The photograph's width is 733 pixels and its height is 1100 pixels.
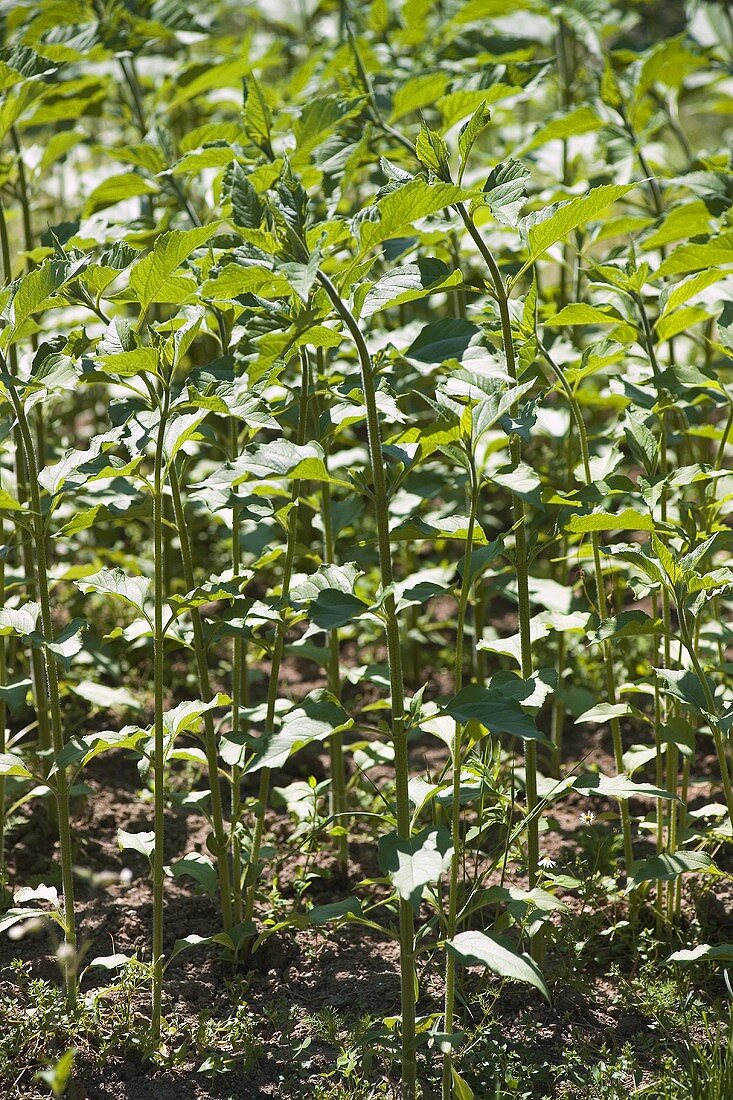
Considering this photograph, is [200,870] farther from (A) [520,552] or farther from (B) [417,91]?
(B) [417,91]

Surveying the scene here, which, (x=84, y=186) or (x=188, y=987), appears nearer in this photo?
(x=188, y=987)

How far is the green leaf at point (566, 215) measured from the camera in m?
1.75

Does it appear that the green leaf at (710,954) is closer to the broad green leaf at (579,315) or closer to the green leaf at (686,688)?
the green leaf at (686,688)

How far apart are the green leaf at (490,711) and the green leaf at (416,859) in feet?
0.65

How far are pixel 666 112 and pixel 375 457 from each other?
96.9 inches

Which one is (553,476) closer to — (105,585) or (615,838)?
(615,838)

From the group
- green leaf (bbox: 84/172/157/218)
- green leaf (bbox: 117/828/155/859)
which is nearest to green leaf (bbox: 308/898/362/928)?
green leaf (bbox: 117/828/155/859)

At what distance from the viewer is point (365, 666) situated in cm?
245

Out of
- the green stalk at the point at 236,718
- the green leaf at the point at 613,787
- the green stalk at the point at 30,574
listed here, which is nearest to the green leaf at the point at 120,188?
the green stalk at the point at 30,574

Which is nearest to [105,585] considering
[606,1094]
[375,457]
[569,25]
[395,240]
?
[375,457]

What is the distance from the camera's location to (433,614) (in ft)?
12.7

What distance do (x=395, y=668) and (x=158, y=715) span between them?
485 millimetres

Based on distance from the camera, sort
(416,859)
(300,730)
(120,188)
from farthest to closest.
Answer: (120,188)
(300,730)
(416,859)

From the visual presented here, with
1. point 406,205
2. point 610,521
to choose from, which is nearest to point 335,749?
point 610,521
